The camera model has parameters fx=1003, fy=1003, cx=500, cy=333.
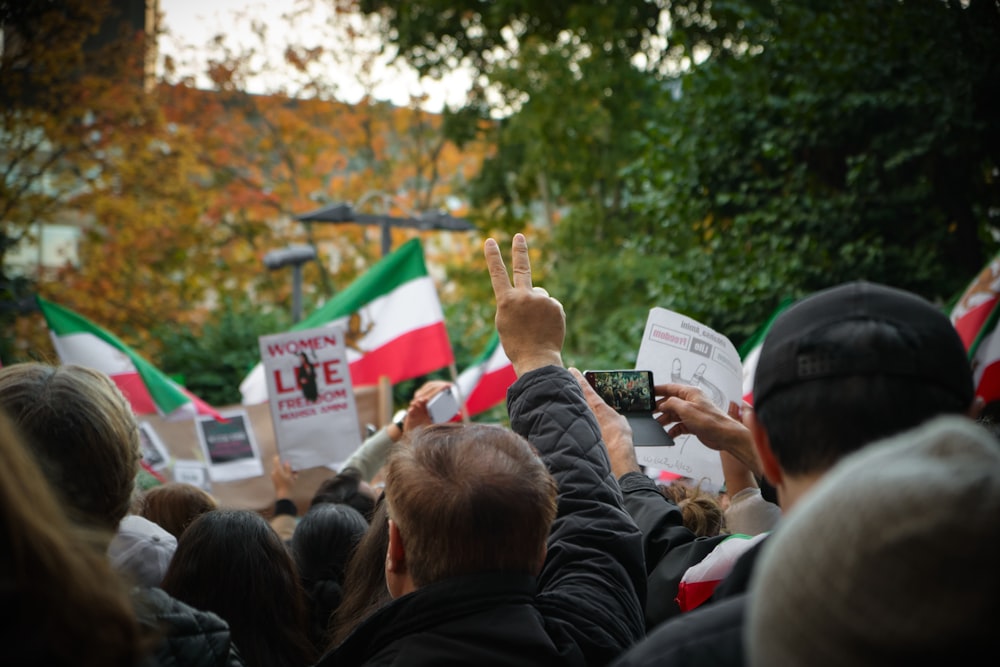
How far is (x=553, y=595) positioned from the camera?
2.13 metres

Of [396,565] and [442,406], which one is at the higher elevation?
[396,565]

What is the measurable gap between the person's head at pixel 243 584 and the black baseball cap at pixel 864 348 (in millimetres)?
1684

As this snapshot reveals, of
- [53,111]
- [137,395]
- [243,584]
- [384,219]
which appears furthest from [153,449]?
[53,111]

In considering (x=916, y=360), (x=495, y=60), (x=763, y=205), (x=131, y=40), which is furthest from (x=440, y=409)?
(x=131, y=40)

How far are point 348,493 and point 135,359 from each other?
14.1 feet

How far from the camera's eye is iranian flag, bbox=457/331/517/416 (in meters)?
8.01

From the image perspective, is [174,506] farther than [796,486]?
Yes

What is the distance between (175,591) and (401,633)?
42.7 inches

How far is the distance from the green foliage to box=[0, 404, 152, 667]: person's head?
13174 mm

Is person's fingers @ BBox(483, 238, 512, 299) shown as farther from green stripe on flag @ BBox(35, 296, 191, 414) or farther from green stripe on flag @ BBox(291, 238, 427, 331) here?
green stripe on flag @ BBox(35, 296, 191, 414)

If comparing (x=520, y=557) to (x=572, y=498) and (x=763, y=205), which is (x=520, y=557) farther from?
(x=763, y=205)

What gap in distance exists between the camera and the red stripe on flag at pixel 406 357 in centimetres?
781

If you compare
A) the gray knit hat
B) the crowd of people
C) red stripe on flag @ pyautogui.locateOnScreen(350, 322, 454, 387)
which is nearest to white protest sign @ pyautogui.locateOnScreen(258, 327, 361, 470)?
red stripe on flag @ pyautogui.locateOnScreen(350, 322, 454, 387)

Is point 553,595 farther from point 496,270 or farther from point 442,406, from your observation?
point 442,406
